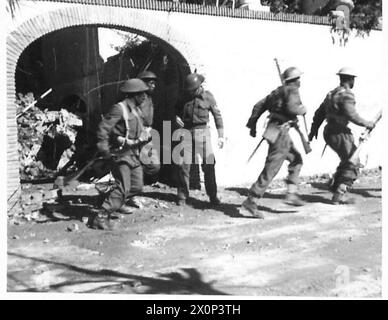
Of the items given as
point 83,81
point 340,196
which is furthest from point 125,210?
point 83,81

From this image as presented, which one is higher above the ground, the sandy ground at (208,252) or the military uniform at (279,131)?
the military uniform at (279,131)

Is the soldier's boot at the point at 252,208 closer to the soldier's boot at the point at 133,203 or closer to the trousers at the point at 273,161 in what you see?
the trousers at the point at 273,161

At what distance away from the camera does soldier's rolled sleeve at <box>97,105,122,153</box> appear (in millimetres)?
5996

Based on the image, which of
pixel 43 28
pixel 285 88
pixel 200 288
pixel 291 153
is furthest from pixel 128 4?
pixel 200 288

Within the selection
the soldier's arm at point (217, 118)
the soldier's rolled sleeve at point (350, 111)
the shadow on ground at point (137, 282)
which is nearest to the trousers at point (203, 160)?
the soldier's arm at point (217, 118)

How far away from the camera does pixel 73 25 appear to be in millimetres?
6922

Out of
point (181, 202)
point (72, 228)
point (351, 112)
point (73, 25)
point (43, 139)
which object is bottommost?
point (72, 228)

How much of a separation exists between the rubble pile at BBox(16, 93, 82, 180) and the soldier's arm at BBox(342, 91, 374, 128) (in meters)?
4.79

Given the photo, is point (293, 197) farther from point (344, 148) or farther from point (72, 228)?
point (72, 228)

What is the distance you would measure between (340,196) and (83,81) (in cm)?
572

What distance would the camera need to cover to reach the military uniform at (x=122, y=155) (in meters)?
6.12

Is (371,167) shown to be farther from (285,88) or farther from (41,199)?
(41,199)

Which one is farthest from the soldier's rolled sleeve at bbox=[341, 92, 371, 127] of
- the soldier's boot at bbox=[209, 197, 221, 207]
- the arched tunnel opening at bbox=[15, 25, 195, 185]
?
the arched tunnel opening at bbox=[15, 25, 195, 185]
